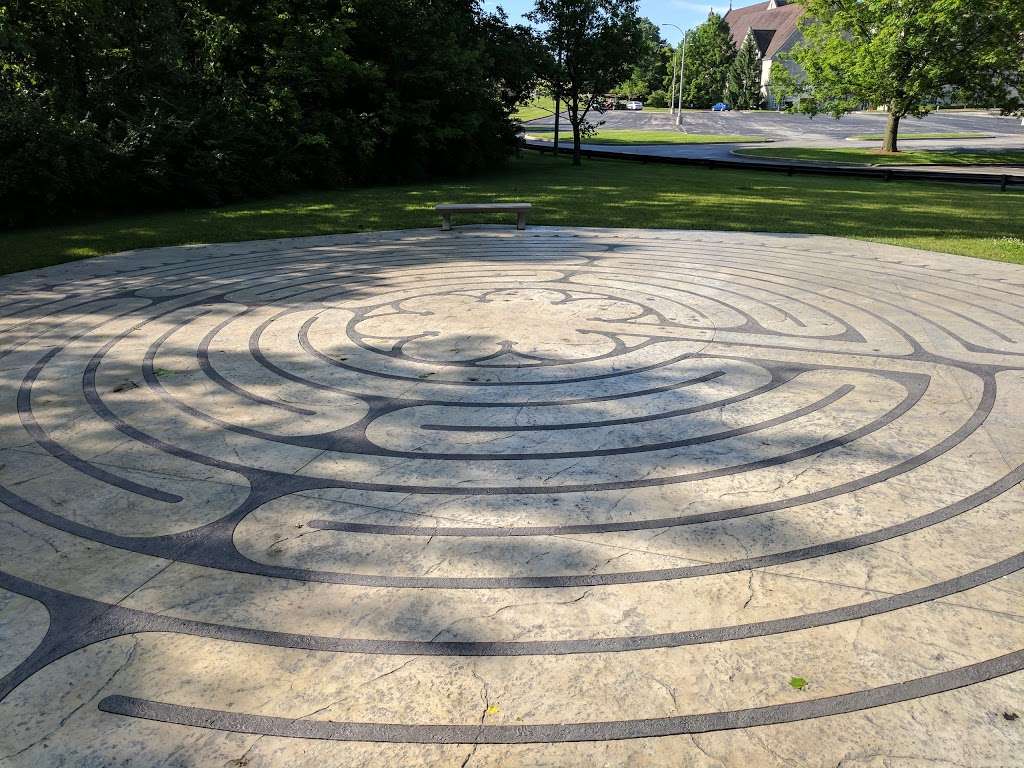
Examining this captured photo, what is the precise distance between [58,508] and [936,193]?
A: 22.4m

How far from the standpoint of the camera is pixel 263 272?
34.7ft

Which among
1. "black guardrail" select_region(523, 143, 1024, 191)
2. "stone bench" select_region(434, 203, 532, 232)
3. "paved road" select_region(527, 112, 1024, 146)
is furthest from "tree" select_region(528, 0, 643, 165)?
"paved road" select_region(527, 112, 1024, 146)

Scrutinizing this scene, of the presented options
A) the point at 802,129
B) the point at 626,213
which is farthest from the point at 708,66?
the point at 626,213

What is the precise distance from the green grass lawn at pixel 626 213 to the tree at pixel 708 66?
68128 millimetres

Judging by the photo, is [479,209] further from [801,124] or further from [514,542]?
[801,124]

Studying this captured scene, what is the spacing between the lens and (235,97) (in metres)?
19.5

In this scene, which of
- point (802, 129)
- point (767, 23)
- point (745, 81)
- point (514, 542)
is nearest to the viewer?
point (514, 542)

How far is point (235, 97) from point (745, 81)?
75.1 m

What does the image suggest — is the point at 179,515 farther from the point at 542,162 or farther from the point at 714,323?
the point at 542,162

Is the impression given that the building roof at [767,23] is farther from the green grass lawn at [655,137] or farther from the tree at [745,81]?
the green grass lawn at [655,137]

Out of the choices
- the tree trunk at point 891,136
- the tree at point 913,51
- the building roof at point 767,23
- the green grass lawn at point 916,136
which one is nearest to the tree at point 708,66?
the building roof at point 767,23

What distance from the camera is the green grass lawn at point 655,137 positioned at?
44344mm

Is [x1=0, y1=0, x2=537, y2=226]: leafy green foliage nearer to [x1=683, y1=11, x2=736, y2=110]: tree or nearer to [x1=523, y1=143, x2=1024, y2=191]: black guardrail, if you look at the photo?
[x1=523, y1=143, x2=1024, y2=191]: black guardrail

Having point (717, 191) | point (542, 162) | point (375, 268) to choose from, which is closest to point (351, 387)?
point (375, 268)
